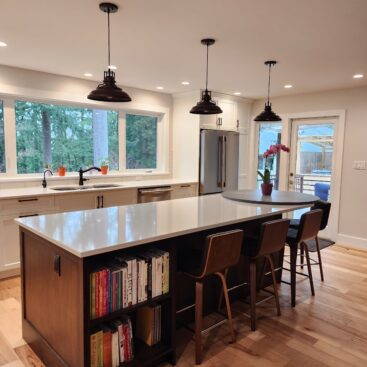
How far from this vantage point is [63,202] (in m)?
3.79

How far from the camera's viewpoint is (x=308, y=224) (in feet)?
9.57

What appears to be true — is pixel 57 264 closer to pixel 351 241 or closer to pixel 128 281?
pixel 128 281

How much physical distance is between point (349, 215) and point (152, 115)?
359 centimetres

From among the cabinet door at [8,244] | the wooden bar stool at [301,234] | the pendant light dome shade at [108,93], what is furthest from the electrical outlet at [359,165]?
the cabinet door at [8,244]

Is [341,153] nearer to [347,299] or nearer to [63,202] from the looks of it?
[347,299]

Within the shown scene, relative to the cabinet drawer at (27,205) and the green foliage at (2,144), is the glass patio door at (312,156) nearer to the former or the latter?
the cabinet drawer at (27,205)

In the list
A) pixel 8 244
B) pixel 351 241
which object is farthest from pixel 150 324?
pixel 351 241

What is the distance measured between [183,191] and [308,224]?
249 centimetres

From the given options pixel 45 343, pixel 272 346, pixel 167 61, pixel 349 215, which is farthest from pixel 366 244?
pixel 45 343

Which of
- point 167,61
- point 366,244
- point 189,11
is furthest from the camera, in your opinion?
point 366,244

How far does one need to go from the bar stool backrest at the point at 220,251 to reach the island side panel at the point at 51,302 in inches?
31.0

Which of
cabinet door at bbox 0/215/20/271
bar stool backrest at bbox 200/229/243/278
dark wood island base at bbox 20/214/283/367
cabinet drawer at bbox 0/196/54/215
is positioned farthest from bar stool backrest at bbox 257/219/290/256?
cabinet door at bbox 0/215/20/271

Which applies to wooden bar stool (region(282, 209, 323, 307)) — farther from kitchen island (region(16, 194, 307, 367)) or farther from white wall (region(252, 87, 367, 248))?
white wall (region(252, 87, 367, 248))

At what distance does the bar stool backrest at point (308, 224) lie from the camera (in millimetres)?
2866
